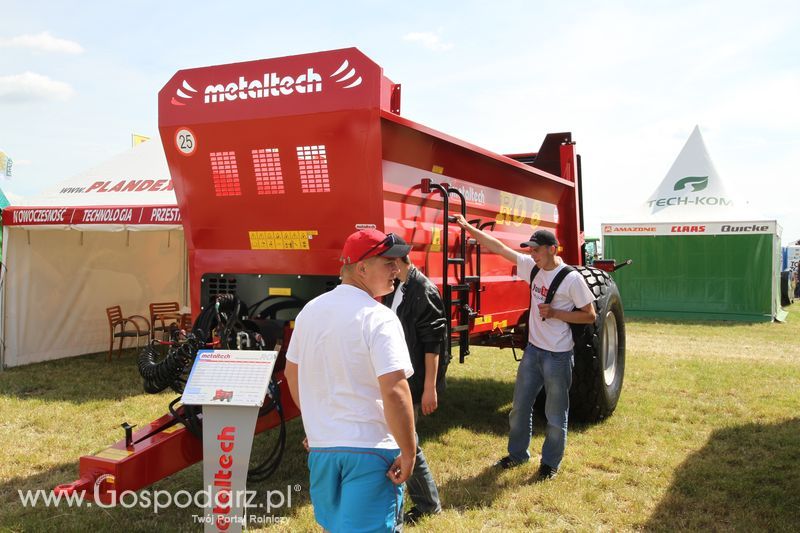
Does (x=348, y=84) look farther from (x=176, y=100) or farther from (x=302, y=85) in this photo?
(x=176, y=100)

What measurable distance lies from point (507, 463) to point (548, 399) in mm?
587

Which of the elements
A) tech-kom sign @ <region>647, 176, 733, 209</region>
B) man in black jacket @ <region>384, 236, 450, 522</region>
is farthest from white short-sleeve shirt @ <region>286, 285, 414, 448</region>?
tech-kom sign @ <region>647, 176, 733, 209</region>

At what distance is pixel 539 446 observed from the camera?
517cm

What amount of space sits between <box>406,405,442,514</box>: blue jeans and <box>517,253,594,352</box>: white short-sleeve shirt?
4.11 feet

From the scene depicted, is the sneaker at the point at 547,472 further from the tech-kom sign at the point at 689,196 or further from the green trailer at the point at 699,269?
the tech-kom sign at the point at 689,196

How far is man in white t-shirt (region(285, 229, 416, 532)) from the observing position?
6.96 feet

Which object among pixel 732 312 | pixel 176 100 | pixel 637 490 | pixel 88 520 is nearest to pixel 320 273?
pixel 176 100

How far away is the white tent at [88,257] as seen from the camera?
8.44 meters

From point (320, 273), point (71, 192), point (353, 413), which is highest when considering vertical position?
point (71, 192)

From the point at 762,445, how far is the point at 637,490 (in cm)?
165

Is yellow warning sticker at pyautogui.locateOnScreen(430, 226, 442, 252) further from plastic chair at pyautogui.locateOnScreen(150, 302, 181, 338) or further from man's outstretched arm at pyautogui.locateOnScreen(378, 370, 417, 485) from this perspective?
plastic chair at pyautogui.locateOnScreen(150, 302, 181, 338)

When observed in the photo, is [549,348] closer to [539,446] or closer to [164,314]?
[539,446]

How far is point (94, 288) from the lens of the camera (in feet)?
32.9

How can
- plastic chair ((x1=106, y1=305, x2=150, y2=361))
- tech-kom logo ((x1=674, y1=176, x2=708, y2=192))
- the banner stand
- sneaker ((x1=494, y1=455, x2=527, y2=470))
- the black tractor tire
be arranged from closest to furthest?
the banner stand < sneaker ((x1=494, y1=455, x2=527, y2=470)) < the black tractor tire < plastic chair ((x1=106, y1=305, x2=150, y2=361)) < tech-kom logo ((x1=674, y1=176, x2=708, y2=192))
